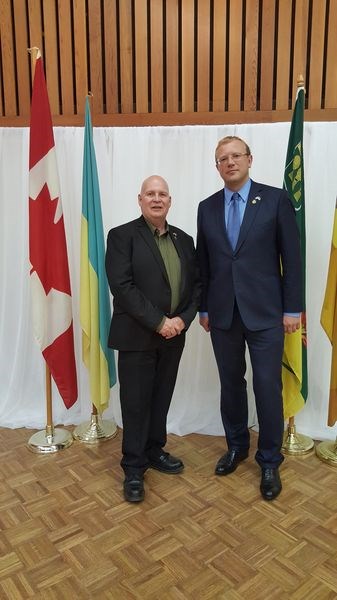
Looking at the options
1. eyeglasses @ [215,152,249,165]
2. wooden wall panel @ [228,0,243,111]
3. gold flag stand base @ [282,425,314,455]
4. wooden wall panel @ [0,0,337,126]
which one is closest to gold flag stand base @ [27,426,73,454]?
gold flag stand base @ [282,425,314,455]

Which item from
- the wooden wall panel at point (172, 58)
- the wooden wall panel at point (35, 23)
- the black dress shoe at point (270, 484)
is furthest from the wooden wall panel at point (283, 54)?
the black dress shoe at point (270, 484)

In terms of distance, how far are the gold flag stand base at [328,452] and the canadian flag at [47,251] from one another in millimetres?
1530

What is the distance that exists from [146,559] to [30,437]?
4.66 feet

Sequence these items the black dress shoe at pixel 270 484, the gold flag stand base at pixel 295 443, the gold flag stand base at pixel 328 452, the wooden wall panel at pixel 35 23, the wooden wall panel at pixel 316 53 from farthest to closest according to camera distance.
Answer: the wooden wall panel at pixel 35 23, the wooden wall panel at pixel 316 53, the gold flag stand base at pixel 295 443, the gold flag stand base at pixel 328 452, the black dress shoe at pixel 270 484

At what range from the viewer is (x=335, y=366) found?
286cm

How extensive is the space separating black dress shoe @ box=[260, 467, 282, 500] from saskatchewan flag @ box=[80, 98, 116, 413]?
3.61ft

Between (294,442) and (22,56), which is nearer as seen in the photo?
(294,442)

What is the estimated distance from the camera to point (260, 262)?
7.93ft

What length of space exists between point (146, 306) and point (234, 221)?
602 millimetres

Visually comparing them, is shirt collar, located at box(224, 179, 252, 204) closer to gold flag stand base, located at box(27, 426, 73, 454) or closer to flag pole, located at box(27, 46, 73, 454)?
flag pole, located at box(27, 46, 73, 454)

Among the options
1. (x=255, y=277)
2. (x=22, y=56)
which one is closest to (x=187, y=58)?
(x=22, y=56)

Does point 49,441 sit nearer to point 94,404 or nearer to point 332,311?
point 94,404

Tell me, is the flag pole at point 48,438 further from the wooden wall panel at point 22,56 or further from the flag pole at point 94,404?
the wooden wall panel at point 22,56

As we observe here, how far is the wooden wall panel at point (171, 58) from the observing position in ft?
10.3
